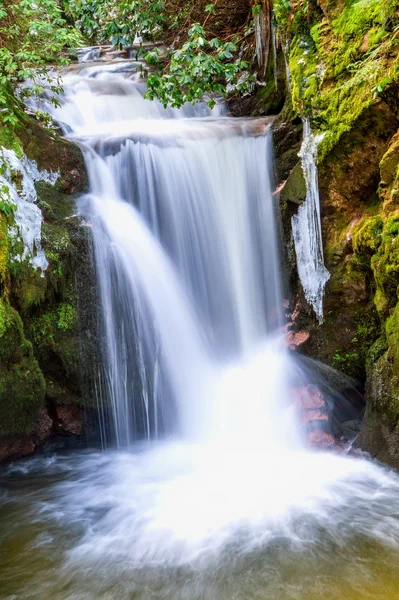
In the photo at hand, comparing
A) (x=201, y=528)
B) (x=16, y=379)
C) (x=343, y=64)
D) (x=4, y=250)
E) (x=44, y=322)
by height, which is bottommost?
(x=201, y=528)

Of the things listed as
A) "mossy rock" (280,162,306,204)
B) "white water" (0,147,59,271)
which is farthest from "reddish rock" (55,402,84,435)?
"mossy rock" (280,162,306,204)

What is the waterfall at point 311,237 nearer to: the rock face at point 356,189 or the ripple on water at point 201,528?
the rock face at point 356,189

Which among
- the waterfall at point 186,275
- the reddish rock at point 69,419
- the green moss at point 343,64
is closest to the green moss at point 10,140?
the waterfall at point 186,275

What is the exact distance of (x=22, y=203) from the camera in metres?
5.41

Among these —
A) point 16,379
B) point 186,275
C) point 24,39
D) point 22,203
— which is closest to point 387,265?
point 186,275

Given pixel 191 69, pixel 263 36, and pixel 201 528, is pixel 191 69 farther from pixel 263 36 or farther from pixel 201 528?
pixel 201 528

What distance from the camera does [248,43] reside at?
10289mm

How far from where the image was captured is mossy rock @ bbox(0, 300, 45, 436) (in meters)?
4.68

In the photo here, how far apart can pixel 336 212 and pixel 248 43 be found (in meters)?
6.61

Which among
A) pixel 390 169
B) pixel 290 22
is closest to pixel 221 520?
pixel 390 169

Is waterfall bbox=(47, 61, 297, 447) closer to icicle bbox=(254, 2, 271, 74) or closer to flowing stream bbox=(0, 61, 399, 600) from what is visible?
flowing stream bbox=(0, 61, 399, 600)

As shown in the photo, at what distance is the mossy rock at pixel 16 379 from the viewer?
468 cm

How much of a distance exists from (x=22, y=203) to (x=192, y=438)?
3.62 m

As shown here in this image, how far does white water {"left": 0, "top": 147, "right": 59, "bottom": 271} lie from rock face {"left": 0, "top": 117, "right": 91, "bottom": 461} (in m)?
0.09
